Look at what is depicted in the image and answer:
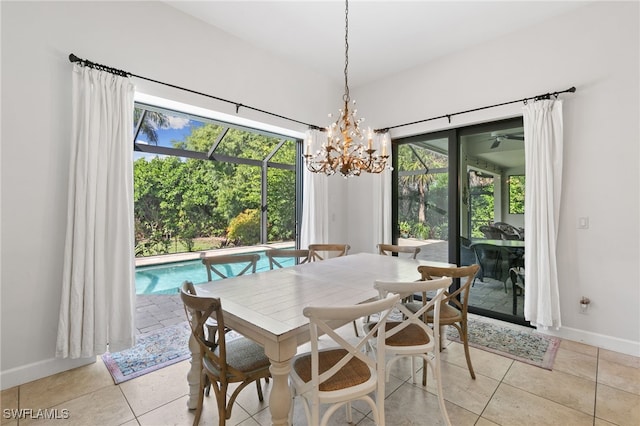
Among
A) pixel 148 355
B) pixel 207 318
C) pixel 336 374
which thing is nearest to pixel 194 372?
pixel 207 318

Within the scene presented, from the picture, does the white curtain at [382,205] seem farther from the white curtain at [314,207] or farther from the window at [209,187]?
the window at [209,187]

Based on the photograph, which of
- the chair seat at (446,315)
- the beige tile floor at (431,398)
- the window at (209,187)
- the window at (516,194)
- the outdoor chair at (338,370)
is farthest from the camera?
the window at (209,187)

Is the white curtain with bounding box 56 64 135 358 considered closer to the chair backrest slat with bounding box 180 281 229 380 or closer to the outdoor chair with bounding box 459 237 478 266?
the chair backrest slat with bounding box 180 281 229 380

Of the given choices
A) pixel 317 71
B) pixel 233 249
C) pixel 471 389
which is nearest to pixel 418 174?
pixel 317 71

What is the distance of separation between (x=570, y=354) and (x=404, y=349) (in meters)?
1.81

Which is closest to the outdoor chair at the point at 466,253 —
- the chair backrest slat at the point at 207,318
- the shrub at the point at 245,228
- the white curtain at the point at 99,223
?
the chair backrest slat at the point at 207,318

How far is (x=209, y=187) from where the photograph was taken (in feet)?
17.6

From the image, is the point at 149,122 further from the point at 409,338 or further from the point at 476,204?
the point at 476,204

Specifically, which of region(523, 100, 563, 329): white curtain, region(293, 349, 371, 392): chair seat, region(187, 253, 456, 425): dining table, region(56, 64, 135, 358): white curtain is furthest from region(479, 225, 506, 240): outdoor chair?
region(56, 64, 135, 358): white curtain

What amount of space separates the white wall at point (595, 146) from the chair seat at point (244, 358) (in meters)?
2.87

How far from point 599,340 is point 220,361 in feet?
10.5

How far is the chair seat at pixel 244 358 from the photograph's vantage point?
1438mm

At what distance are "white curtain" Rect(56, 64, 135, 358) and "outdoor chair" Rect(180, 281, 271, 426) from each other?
3.86ft

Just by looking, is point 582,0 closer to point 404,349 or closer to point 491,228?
point 491,228
